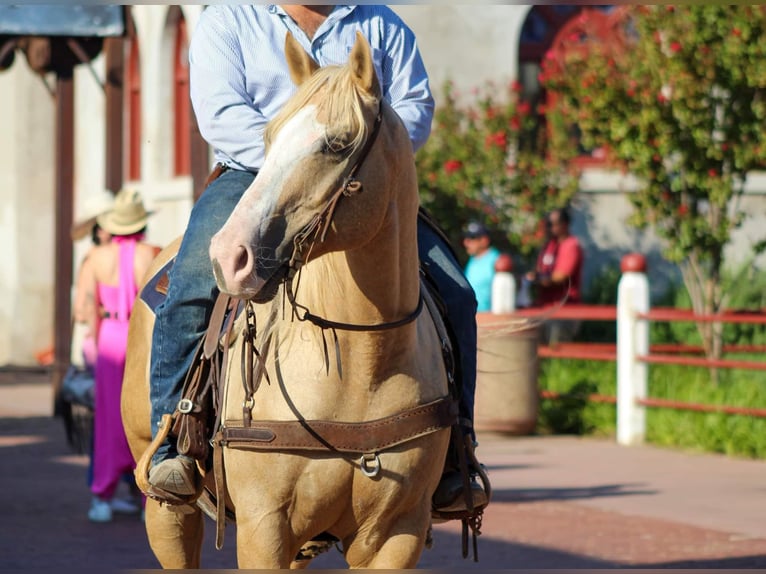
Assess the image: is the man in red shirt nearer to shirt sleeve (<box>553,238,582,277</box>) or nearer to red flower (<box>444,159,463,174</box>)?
shirt sleeve (<box>553,238,582,277</box>)

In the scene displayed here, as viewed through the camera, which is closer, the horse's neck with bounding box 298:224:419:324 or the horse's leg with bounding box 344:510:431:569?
the horse's neck with bounding box 298:224:419:324

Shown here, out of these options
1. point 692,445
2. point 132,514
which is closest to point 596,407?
point 692,445

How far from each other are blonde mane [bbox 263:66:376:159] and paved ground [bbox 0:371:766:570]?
14.2ft

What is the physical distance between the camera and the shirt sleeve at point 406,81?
17.3 ft

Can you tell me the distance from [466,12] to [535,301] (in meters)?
4.50

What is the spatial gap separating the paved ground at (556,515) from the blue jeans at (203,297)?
2.96m

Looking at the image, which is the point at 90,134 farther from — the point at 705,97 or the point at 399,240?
the point at 399,240

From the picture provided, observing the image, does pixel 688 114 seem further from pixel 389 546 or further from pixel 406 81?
pixel 389 546

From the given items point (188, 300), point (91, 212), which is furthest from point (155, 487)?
point (91, 212)

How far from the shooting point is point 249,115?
5.27 metres

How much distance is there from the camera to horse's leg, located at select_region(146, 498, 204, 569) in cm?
621

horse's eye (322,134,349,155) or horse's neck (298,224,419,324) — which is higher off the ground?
horse's eye (322,134,349,155)

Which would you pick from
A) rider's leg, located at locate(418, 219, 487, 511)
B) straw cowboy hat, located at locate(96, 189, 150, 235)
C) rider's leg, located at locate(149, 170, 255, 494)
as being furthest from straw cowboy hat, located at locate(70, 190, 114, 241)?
rider's leg, located at locate(418, 219, 487, 511)

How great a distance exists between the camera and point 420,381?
16.4ft
